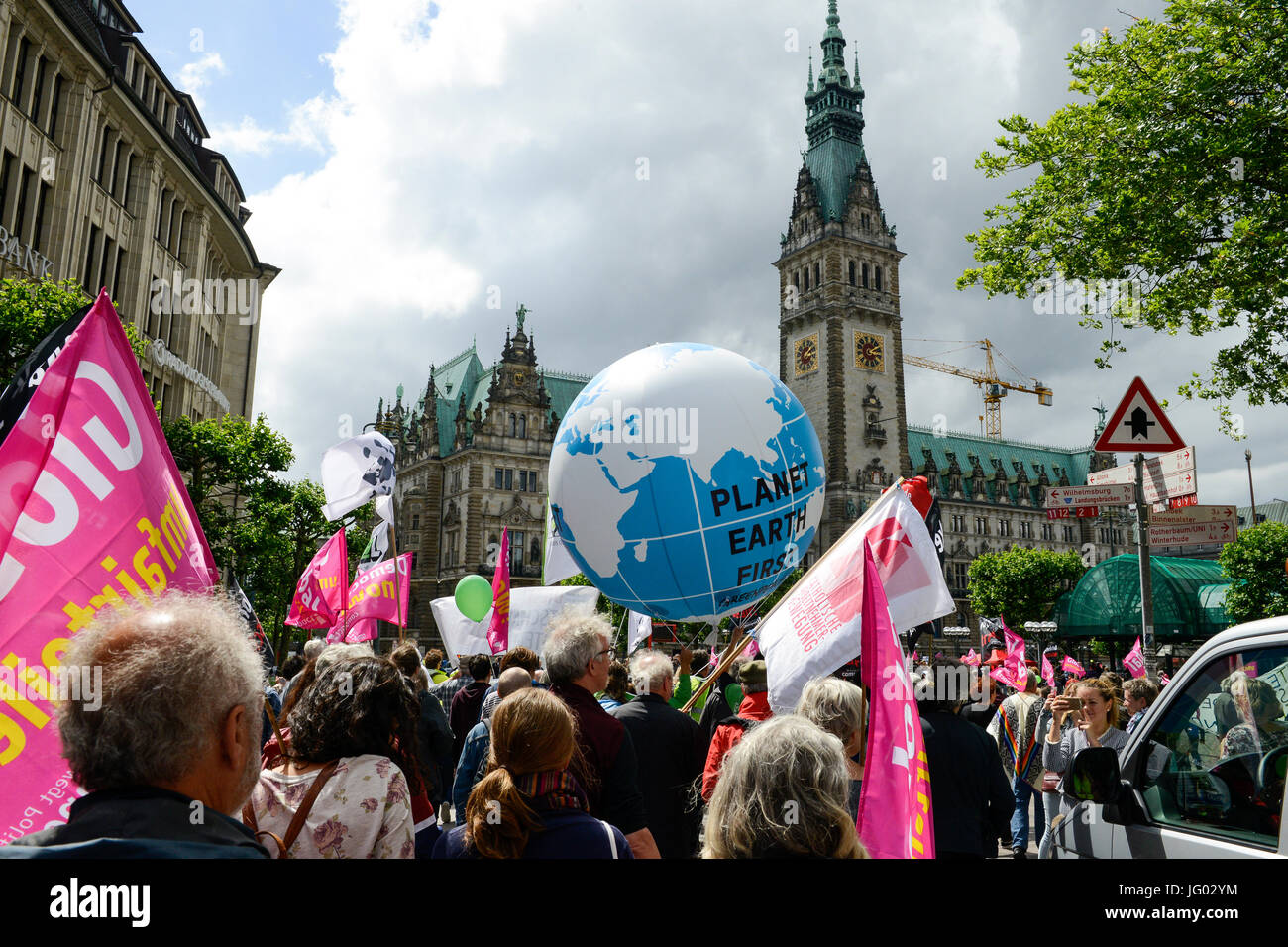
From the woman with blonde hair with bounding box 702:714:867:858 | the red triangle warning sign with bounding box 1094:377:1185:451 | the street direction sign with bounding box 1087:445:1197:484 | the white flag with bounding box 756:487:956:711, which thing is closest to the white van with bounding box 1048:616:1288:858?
the white flag with bounding box 756:487:956:711

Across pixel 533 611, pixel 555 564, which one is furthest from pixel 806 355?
pixel 555 564

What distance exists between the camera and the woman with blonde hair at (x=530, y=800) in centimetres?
319

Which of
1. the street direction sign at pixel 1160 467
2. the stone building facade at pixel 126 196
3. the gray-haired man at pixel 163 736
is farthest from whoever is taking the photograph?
the stone building facade at pixel 126 196

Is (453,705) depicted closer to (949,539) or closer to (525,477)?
(525,477)

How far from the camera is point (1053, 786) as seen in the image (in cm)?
835

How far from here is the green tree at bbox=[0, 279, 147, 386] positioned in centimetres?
1886

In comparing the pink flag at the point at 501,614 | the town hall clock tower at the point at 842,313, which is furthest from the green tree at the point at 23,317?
the town hall clock tower at the point at 842,313

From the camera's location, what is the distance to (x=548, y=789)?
334 cm

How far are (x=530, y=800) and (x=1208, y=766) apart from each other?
2.87 metres

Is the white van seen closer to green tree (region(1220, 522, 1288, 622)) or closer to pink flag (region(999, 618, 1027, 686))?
pink flag (region(999, 618, 1027, 686))

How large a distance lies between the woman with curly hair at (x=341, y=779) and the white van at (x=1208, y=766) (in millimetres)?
2874

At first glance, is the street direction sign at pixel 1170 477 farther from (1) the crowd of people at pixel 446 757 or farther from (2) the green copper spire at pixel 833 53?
(2) the green copper spire at pixel 833 53

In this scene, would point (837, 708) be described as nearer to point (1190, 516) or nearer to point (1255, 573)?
point (1190, 516)

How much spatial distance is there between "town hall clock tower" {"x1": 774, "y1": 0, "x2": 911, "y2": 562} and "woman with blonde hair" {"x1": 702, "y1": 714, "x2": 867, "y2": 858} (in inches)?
2896
